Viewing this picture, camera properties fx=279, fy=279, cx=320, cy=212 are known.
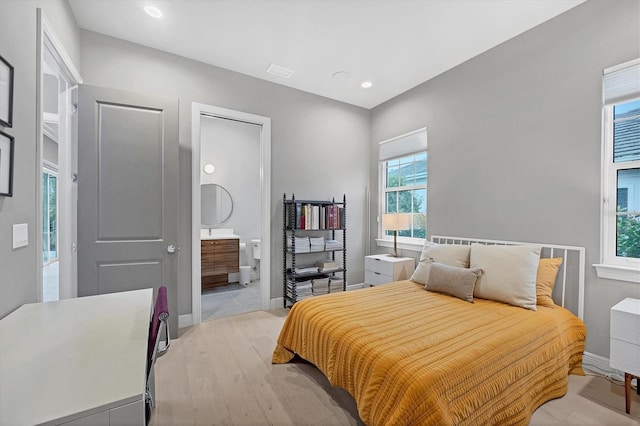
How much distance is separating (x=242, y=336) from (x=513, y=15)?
149 inches

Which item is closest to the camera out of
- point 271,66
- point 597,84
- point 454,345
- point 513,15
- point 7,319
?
point 7,319

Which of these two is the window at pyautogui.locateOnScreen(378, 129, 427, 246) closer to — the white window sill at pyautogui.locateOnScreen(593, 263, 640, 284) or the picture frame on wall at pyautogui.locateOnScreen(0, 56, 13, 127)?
the white window sill at pyautogui.locateOnScreen(593, 263, 640, 284)

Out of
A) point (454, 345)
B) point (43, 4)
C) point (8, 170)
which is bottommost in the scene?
point (454, 345)

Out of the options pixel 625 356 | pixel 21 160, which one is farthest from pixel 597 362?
pixel 21 160

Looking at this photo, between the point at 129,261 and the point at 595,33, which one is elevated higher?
the point at 595,33

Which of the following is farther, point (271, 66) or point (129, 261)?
point (271, 66)

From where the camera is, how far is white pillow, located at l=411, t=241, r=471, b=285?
8.57 ft

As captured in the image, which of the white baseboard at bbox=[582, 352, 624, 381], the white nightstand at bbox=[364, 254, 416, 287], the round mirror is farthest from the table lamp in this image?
the round mirror

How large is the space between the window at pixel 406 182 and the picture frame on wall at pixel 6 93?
3.58 metres

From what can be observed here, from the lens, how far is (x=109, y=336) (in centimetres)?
104

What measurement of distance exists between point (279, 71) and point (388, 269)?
8.88 ft

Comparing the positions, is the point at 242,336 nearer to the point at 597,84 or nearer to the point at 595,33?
the point at 597,84

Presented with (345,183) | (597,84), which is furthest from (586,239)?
(345,183)

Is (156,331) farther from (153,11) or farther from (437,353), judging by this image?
(153,11)
